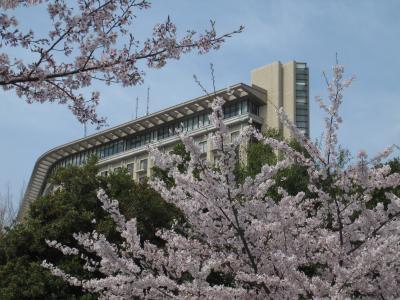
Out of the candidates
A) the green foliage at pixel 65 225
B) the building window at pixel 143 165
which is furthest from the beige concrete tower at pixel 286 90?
the green foliage at pixel 65 225

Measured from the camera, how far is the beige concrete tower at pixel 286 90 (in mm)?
53031

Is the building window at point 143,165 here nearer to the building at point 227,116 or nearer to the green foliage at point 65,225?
the building at point 227,116

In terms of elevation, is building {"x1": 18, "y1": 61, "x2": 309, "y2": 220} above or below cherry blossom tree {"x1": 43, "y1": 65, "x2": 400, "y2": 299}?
above

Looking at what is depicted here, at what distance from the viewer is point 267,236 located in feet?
25.4

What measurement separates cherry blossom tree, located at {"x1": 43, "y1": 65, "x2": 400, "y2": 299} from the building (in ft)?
128

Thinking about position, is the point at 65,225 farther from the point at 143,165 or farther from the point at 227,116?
the point at 143,165

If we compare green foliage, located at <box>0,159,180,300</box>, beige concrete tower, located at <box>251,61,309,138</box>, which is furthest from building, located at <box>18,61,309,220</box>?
green foliage, located at <box>0,159,180,300</box>

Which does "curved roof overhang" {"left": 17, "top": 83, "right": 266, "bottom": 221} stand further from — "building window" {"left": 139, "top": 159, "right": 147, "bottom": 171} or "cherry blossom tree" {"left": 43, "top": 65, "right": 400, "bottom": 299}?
"cherry blossom tree" {"left": 43, "top": 65, "right": 400, "bottom": 299}

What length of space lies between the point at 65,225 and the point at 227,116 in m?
36.0

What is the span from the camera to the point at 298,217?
787 centimetres

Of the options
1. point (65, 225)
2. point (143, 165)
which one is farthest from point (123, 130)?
point (65, 225)

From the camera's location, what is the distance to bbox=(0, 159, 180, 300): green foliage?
1666 centimetres

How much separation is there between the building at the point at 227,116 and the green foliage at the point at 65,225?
27418mm

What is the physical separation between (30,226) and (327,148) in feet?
43.7
